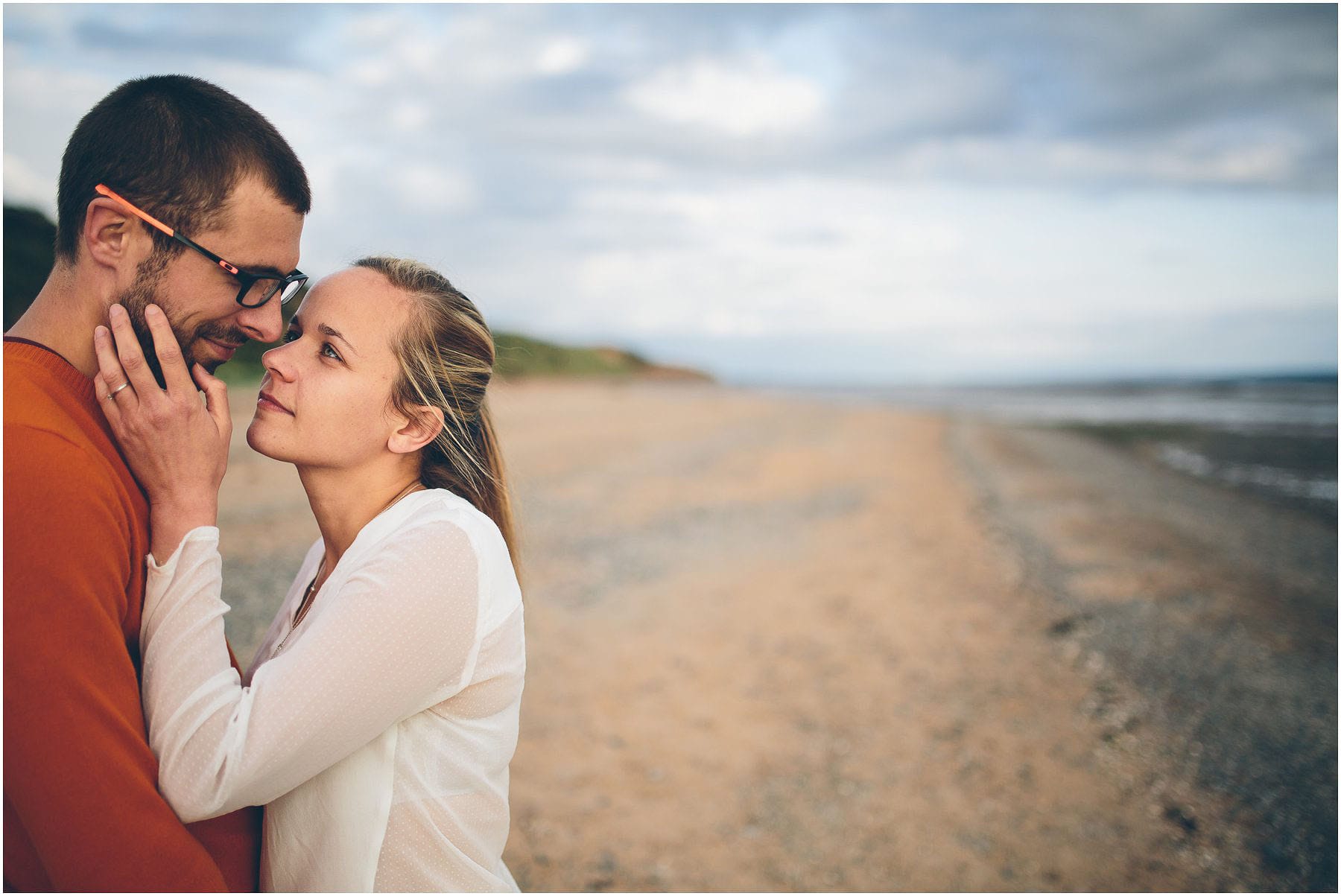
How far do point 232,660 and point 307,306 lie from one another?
36.8 inches

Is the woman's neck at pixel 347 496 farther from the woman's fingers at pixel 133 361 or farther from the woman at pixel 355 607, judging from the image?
the woman's fingers at pixel 133 361

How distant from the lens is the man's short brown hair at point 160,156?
173 cm

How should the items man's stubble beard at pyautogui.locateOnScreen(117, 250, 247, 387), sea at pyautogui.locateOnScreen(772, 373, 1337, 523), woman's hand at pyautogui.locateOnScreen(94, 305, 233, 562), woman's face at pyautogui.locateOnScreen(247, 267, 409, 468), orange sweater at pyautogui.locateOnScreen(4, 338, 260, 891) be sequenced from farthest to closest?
sea at pyautogui.locateOnScreen(772, 373, 1337, 523), woman's face at pyautogui.locateOnScreen(247, 267, 409, 468), man's stubble beard at pyautogui.locateOnScreen(117, 250, 247, 387), woman's hand at pyautogui.locateOnScreen(94, 305, 233, 562), orange sweater at pyautogui.locateOnScreen(4, 338, 260, 891)

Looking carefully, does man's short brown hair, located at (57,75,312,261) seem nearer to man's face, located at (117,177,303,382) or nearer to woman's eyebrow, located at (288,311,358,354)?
man's face, located at (117,177,303,382)

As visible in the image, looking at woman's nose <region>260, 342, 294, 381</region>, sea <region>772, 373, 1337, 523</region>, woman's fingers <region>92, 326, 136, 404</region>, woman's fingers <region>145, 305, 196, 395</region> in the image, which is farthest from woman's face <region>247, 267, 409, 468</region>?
sea <region>772, 373, 1337, 523</region>

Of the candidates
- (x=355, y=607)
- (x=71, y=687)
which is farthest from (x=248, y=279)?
(x=71, y=687)

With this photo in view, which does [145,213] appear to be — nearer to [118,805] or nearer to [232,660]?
[232,660]

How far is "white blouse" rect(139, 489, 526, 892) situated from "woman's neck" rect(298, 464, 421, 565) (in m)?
0.23

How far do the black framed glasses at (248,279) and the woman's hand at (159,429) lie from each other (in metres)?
0.21

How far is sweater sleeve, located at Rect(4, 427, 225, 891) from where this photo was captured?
1.38 meters

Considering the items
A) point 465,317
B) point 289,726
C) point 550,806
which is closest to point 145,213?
point 465,317

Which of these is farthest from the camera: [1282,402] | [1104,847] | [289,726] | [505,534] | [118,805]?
[1282,402]

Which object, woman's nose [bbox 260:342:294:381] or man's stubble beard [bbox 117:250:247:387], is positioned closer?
man's stubble beard [bbox 117:250:247:387]

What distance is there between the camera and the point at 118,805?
4.63 feet
